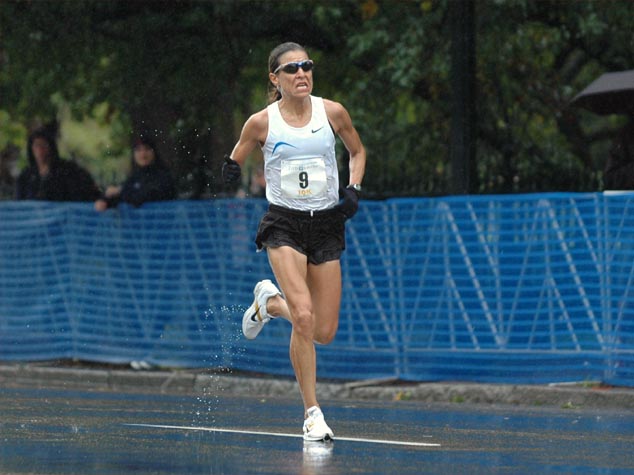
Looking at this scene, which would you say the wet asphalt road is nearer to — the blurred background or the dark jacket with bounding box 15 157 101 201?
the blurred background

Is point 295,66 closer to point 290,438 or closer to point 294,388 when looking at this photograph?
point 290,438

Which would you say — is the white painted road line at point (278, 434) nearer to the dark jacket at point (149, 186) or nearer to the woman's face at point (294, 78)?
the woman's face at point (294, 78)

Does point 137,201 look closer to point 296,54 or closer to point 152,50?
point 152,50

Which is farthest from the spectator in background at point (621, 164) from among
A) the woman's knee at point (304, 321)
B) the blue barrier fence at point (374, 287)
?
the woman's knee at point (304, 321)

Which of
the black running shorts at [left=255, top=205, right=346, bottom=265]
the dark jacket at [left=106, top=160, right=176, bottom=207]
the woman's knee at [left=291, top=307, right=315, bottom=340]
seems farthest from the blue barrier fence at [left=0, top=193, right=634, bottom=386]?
the woman's knee at [left=291, top=307, right=315, bottom=340]

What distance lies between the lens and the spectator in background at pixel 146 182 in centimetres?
1636

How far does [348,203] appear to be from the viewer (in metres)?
10.1

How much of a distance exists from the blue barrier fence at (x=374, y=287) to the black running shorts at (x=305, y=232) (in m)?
3.61

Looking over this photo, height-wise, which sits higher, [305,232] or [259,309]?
[305,232]

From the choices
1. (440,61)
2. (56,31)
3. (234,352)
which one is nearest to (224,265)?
(234,352)

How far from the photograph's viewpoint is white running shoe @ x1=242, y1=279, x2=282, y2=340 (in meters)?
10.8

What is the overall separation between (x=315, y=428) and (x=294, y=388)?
509cm

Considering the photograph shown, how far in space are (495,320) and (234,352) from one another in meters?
2.84

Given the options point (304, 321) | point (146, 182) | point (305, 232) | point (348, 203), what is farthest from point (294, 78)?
point (146, 182)
